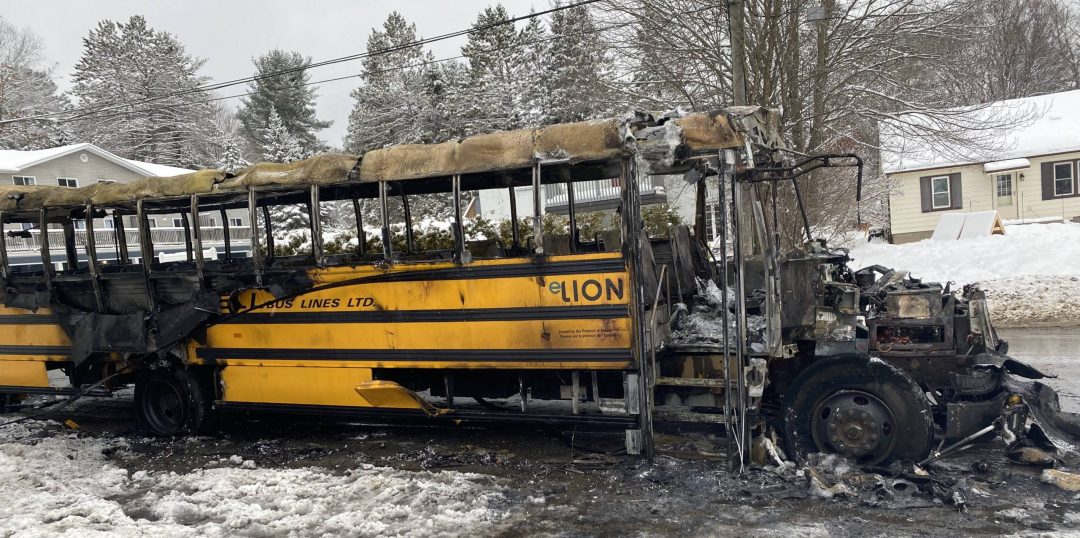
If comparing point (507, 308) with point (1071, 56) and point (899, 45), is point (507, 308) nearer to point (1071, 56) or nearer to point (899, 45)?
point (899, 45)

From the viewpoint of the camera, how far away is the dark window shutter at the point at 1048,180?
79.2 ft

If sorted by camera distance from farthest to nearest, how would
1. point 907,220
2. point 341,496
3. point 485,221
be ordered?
point 907,220
point 485,221
point 341,496

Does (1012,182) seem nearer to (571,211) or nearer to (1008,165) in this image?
(1008,165)

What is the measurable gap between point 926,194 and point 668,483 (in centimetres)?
2434

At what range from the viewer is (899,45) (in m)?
13.5

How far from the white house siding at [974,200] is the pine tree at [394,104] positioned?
23.2 meters

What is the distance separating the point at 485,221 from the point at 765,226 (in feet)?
11.3

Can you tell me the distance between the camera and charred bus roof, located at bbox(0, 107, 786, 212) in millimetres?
5121

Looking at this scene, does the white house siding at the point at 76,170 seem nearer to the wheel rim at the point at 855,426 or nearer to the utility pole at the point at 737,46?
the utility pole at the point at 737,46

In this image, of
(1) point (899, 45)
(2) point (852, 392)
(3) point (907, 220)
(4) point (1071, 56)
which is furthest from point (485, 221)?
(4) point (1071, 56)

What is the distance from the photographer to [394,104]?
3938cm

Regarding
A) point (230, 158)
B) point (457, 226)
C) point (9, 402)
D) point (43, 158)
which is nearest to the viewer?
point (457, 226)

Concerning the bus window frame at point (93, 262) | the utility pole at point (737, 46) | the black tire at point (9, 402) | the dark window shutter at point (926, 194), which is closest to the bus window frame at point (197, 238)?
the bus window frame at point (93, 262)

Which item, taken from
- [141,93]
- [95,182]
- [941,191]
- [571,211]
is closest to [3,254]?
[571,211]
